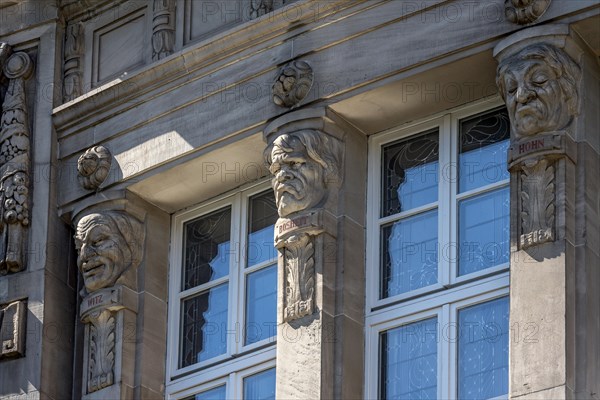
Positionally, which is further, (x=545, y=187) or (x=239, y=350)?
(x=239, y=350)

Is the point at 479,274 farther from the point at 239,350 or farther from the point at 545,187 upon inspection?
the point at 239,350

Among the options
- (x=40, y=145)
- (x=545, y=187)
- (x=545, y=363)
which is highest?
(x=40, y=145)

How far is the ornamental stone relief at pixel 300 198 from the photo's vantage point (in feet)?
70.4

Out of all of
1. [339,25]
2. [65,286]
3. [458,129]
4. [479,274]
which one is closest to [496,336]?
[479,274]

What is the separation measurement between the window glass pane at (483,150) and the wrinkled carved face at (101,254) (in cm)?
367

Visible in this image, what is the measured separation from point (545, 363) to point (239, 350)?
12.9 ft

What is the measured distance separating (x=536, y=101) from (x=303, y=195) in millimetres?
2446

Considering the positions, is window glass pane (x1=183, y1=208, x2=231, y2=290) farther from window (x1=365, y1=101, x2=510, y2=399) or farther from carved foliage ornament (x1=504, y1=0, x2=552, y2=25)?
carved foliage ornament (x1=504, y1=0, x2=552, y2=25)

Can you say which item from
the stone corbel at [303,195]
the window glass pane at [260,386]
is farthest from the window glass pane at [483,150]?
the window glass pane at [260,386]

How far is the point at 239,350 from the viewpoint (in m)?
22.4

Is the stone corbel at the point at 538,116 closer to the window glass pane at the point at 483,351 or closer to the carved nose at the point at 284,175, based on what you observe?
the window glass pane at the point at 483,351

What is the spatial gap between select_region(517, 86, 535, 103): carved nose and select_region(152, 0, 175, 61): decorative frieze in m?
4.37

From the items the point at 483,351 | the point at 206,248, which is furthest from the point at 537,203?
the point at 206,248

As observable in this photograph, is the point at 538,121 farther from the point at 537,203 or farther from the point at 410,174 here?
the point at 410,174
